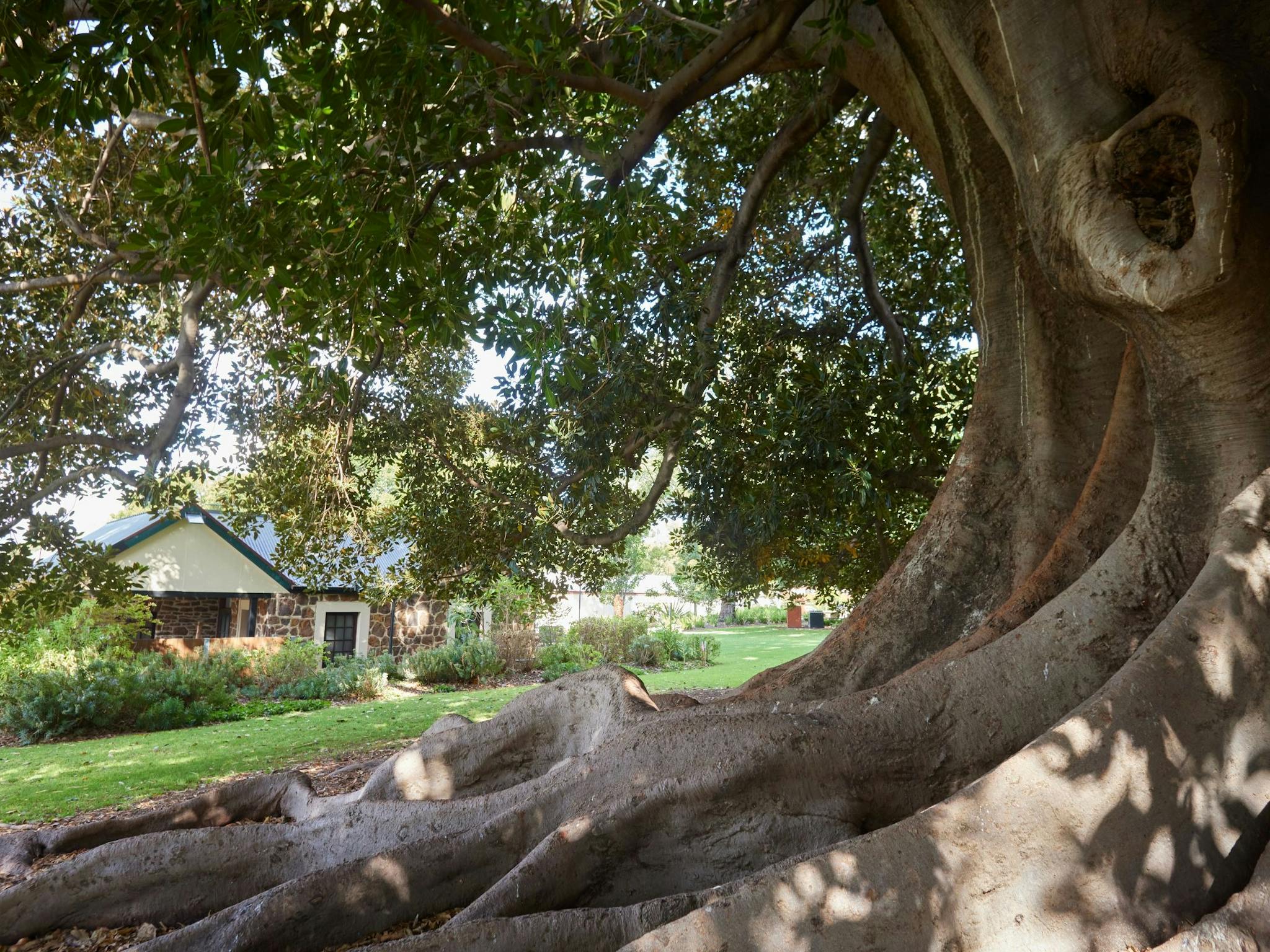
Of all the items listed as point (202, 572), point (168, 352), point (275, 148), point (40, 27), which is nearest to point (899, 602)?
point (275, 148)

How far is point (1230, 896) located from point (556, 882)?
7.73ft

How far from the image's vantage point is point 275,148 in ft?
16.8

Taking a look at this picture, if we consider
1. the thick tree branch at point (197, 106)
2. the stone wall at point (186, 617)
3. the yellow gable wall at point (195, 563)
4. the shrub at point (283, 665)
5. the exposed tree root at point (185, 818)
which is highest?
the thick tree branch at point (197, 106)

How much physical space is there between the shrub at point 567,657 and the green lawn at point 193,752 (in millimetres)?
3988

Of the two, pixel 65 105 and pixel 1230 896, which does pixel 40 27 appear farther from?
pixel 1230 896

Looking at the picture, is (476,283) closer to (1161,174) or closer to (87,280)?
(87,280)

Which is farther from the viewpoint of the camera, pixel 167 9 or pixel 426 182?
pixel 426 182

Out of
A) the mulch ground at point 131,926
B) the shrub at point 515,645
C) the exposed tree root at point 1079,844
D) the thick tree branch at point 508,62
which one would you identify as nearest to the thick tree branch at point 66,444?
the mulch ground at point 131,926

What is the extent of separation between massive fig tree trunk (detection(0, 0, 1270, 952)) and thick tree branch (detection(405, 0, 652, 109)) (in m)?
1.72

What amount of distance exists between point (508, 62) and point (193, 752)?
10.6 meters

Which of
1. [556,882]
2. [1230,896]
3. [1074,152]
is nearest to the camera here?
[1230,896]

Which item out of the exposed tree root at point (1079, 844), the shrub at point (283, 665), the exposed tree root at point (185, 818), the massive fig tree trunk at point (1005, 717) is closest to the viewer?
the exposed tree root at point (1079, 844)

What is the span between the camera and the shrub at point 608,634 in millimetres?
25875

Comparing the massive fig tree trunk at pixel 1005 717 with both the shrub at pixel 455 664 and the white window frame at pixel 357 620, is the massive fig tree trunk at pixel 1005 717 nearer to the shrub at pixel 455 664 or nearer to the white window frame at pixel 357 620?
the shrub at pixel 455 664
